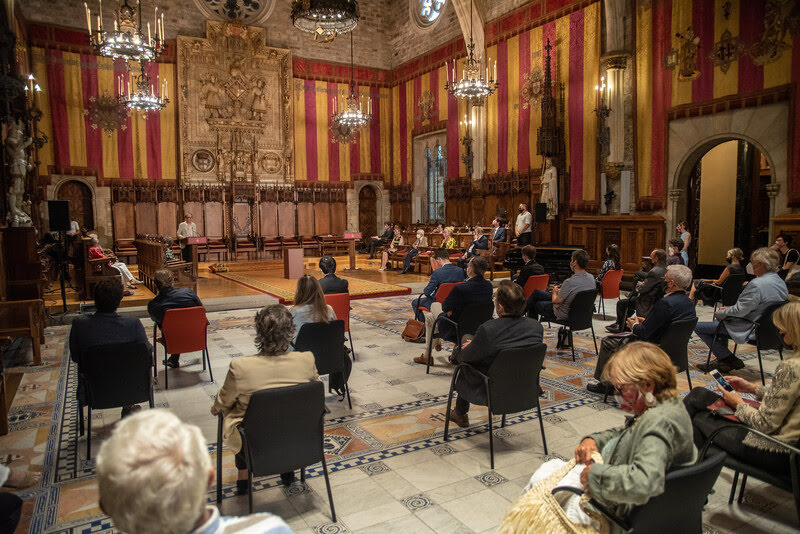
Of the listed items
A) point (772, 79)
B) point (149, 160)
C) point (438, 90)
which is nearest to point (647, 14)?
point (772, 79)

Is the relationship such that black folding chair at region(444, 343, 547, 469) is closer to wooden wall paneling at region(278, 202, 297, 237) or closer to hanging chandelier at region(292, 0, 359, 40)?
hanging chandelier at region(292, 0, 359, 40)

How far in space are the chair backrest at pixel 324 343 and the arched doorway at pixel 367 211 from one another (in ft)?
54.8

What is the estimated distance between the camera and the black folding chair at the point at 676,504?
6.09 feet

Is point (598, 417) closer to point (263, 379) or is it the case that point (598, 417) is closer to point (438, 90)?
point (263, 379)

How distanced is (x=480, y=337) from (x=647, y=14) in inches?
430

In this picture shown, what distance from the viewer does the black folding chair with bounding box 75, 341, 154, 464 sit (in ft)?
11.8

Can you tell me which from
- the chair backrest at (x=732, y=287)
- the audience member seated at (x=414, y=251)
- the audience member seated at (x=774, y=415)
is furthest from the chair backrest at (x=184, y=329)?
the audience member seated at (x=414, y=251)

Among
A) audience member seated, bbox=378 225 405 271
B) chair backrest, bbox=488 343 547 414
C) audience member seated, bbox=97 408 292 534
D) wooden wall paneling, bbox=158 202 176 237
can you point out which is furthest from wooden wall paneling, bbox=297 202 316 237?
audience member seated, bbox=97 408 292 534

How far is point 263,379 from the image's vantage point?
9.21 ft

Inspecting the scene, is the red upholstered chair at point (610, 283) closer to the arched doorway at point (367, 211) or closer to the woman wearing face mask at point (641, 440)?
the woman wearing face mask at point (641, 440)

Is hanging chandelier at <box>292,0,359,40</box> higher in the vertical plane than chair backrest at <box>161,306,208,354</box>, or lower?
higher

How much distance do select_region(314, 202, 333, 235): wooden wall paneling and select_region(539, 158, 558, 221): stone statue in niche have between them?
29.2ft

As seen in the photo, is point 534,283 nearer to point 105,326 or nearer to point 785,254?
point 785,254

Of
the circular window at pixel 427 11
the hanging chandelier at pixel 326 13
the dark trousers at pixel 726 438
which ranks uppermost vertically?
the circular window at pixel 427 11
